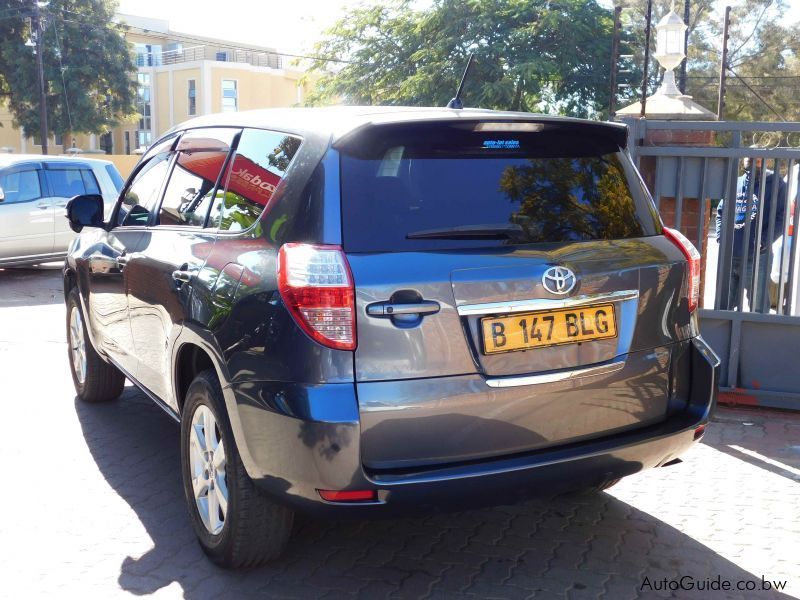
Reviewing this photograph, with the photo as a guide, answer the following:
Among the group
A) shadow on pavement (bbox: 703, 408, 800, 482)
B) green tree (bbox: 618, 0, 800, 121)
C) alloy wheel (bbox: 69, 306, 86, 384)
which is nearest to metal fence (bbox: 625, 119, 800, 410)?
shadow on pavement (bbox: 703, 408, 800, 482)

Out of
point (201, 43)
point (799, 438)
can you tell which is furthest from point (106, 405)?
point (201, 43)

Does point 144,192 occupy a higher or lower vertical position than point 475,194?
lower

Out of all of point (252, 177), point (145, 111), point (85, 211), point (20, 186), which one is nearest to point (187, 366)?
point (252, 177)

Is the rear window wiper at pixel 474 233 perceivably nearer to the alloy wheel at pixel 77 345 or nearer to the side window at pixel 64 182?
the alloy wheel at pixel 77 345

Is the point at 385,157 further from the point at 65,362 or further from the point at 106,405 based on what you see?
the point at 65,362

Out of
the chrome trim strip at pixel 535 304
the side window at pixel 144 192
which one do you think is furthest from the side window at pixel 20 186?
the chrome trim strip at pixel 535 304

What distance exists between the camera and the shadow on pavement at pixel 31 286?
11234 millimetres

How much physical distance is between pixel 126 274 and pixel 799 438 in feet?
13.0

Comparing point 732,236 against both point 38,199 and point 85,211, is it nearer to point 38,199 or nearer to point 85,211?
point 85,211

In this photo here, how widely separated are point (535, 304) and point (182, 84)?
64364 millimetres

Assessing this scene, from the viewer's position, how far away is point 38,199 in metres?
13.0

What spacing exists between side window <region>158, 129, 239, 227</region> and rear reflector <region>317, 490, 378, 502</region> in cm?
145

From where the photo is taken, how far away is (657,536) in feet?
12.8

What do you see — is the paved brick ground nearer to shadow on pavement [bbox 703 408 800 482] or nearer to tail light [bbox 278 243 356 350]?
shadow on pavement [bbox 703 408 800 482]
